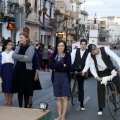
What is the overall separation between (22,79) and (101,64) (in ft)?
5.87

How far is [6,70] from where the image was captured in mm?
8703

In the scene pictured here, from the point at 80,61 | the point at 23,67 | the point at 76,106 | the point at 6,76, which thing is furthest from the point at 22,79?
the point at 76,106

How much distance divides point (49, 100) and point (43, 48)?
46.7 feet

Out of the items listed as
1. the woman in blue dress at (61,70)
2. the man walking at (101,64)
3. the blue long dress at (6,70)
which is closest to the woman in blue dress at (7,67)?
the blue long dress at (6,70)

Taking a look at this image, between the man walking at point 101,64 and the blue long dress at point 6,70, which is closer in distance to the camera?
the man walking at point 101,64

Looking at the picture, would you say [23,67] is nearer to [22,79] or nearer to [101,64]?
[22,79]

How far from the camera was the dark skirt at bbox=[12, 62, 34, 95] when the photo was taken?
325 inches

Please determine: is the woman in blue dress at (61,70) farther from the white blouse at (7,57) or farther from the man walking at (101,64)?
the white blouse at (7,57)

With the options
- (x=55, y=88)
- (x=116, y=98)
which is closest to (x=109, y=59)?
(x=116, y=98)

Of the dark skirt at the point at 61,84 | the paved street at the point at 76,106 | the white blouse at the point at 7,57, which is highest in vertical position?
the white blouse at the point at 7,57

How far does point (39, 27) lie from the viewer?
1697 inches

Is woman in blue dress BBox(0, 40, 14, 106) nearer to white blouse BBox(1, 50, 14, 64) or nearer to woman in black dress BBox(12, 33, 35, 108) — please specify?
white blouse BBox(1, 50, 14, 64)

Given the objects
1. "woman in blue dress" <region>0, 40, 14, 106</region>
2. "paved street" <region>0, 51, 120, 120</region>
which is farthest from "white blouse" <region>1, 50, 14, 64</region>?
"paved street" <region>0, 51, 120, 120</region>

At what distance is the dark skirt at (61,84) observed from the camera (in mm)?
7707
